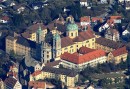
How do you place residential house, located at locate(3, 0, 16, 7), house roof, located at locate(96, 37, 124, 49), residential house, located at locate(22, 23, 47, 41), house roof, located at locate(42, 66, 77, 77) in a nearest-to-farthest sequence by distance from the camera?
house roof, located at locate(42, 66, 77, 77) < house roof, located at locate(96, 37, 124, 49) < residential house, located at locate(22, 23, 47, 41) < residential house, located at locate(3, 0, 16, 7)

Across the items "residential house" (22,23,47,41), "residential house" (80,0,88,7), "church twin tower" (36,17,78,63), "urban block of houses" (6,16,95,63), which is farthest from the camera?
"residential house" (80,0,88,7)

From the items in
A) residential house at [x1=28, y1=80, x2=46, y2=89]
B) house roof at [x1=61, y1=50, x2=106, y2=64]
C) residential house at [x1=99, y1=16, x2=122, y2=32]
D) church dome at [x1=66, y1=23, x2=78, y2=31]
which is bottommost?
residential house at [x1=28, y1=80, x2=46, y2=89]

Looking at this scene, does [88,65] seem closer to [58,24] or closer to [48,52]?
[48,52]

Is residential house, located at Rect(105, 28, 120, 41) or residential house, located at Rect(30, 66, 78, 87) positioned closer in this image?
residential house, located at Rect(30, 66, 78, 87)

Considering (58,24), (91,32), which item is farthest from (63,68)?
(58,24)

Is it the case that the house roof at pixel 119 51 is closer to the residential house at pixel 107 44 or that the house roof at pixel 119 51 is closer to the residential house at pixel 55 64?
the residential house at pixel 107 44

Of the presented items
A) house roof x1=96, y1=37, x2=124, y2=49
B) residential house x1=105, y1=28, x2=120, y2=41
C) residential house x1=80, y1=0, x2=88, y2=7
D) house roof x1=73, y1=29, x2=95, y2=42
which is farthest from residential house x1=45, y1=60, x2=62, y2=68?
residential house x1=80, y1=0, x2=88, y2=7

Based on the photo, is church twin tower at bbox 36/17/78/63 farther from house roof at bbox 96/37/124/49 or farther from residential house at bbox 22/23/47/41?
house roof at bbox 96/37/124/49

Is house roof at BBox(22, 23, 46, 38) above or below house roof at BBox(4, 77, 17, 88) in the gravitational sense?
above
